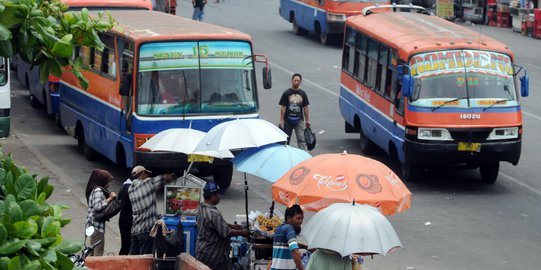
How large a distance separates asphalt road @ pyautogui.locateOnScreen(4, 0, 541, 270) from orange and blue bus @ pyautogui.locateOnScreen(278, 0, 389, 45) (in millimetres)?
4197

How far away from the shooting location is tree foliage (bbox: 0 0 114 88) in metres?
6.37

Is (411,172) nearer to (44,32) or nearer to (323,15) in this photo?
(44,32)

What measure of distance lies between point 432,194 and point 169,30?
16.2 ft

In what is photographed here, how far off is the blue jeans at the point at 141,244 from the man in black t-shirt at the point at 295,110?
7683 mm

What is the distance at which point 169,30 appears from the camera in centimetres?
1898

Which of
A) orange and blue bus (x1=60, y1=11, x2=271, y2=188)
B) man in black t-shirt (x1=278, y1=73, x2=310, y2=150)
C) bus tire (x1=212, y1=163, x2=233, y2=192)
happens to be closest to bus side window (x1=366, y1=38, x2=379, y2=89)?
man in black t-shirt (x1=278, y1=73, x2=310, y2=150)

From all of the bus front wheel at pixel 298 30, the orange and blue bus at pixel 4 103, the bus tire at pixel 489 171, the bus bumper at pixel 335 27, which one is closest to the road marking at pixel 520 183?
the bus tire at pixel 489 171

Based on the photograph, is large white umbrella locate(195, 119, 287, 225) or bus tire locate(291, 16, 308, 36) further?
A: bus tire locate(291, 16, 308, 36)

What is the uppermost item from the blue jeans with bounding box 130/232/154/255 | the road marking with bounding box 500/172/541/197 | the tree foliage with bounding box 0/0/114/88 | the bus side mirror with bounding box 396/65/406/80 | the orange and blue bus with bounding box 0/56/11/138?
the tree foliage with bounding box 0/0/114/88

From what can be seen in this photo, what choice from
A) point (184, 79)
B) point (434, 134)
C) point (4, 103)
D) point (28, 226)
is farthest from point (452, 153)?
point (28, 226)

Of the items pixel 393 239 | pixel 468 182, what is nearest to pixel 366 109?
pixel 468 182

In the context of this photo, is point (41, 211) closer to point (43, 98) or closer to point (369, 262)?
point (369, 262)

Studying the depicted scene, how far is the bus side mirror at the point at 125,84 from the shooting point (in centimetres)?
1848

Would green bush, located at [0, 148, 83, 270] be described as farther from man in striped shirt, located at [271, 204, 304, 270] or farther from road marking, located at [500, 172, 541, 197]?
road marking, located at [500, 172, 541, 197]
